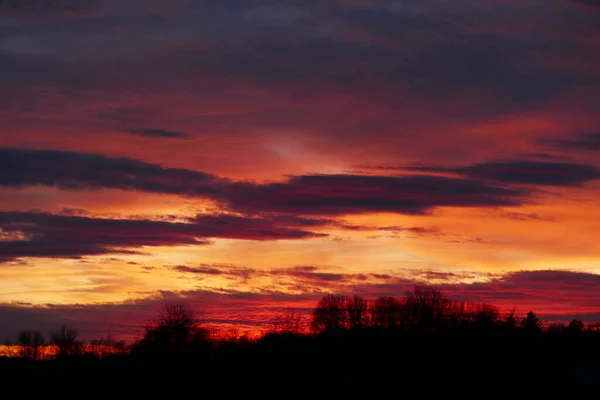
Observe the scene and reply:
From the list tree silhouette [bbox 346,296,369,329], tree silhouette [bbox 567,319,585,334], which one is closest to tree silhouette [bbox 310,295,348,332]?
tree silhouette [bbox 346,296,369,329]

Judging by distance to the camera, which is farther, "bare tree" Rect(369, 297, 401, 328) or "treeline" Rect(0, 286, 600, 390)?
"bare tree" Rect(369, 297, 401, 328)

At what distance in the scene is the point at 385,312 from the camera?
489 ft

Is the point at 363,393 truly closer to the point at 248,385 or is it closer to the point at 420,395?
the point at 420,395

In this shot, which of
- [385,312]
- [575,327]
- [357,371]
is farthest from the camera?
[385,312]

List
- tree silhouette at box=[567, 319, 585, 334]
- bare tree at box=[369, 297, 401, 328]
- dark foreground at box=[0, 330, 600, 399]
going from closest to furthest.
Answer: dark foreground at box=[0, 330, 600, 399] < tree silhouette at box=[567, 319, 585, 334] < bare tree at box=[369, 297, 401, 328]

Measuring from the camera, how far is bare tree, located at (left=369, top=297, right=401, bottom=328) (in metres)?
144

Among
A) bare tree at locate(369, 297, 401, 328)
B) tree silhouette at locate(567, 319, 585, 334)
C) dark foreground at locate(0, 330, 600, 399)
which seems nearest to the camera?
dark foreground at locate(0, 330, 600, 399)

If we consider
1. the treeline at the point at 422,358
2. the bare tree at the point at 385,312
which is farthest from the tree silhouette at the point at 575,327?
the bare tree at the point at 385,312

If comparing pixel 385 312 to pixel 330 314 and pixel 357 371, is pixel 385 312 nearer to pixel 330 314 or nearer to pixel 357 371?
pixel 330 314

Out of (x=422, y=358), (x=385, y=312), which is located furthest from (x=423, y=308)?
(x=422, y=358)

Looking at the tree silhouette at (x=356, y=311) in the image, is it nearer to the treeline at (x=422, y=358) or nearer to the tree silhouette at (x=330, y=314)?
the tree silhouette at (x=330, y=314)

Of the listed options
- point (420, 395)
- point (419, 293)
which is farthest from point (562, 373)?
point (419, 293)

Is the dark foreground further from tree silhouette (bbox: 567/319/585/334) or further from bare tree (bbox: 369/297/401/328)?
bare tree (bbox: 369/297/401/328)

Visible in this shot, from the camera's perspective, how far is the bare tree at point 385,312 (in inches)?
5655
